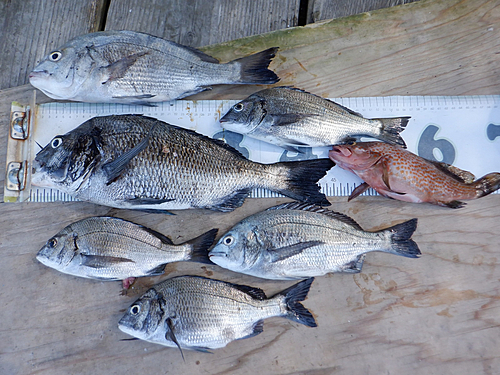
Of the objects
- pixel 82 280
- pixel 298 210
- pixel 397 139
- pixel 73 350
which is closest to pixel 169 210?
pixel 82 280

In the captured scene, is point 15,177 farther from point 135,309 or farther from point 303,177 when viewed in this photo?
point 303,177

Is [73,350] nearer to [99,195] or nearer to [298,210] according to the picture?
[99,195]

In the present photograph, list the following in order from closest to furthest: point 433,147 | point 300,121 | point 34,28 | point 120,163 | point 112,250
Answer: point 120,163, point 112,250, point 300,121, point 433,147, point 34,28

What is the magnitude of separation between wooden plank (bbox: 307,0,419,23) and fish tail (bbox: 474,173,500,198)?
1.49m

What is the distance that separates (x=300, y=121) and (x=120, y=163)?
1149mm

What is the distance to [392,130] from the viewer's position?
6.86ft

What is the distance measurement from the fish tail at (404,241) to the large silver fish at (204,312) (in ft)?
1.94

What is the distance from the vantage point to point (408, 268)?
209cm

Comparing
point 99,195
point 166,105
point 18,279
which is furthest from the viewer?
point 166,105

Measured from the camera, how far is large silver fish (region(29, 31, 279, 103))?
1980 mm

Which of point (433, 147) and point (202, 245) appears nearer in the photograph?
point (202, 245)

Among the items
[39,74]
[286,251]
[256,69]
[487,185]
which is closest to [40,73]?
[39,74]

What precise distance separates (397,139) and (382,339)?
132 centimetres

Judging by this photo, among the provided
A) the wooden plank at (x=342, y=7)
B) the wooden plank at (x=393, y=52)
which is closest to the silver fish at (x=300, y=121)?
the wooden plank at (x=393, y=52)
